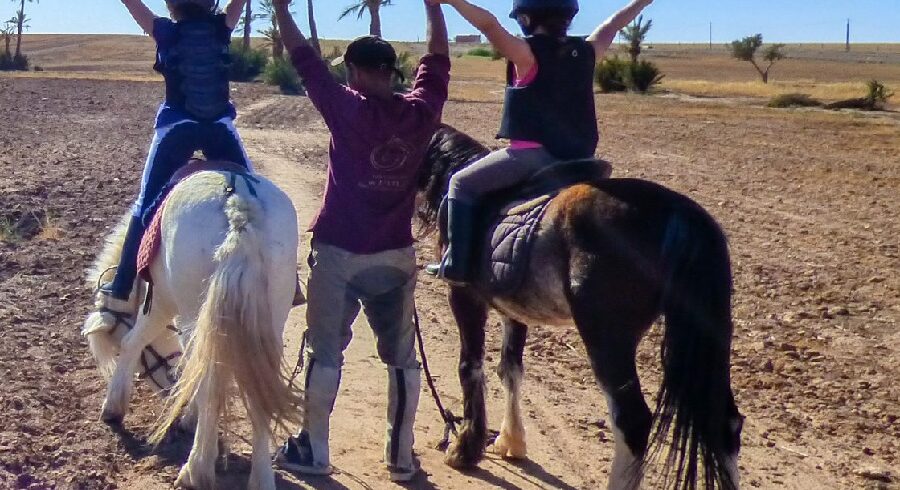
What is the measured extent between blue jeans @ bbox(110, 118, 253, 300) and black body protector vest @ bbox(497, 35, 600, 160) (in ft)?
4.83

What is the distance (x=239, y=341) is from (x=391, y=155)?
108 centimetres

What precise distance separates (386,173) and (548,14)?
1.06 meters

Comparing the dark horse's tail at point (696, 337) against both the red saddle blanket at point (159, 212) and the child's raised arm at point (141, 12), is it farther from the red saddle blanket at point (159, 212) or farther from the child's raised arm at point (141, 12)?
the child's raised arm at point (141, 12)

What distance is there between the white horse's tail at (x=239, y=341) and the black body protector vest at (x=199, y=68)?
1.22 metres

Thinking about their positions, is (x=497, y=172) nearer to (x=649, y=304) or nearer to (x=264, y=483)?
(x=649, y=304)

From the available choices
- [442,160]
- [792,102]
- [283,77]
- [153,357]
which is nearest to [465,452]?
[442,160]

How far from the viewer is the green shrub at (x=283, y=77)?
144 ft

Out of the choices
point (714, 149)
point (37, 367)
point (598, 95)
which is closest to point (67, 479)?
point (37, 367)

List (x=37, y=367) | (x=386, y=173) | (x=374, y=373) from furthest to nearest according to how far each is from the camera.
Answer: (x=374, y=373), (x=37, y=367), (x=386, y=173)

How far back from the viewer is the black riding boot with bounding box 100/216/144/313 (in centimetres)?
509

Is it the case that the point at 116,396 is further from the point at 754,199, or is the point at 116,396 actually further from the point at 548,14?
the point at 754,199

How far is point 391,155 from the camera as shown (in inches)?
179

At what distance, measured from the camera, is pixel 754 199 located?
45.9 feet

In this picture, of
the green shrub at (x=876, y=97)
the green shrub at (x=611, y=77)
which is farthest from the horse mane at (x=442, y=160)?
the green shrub at (x=611, y=77)
